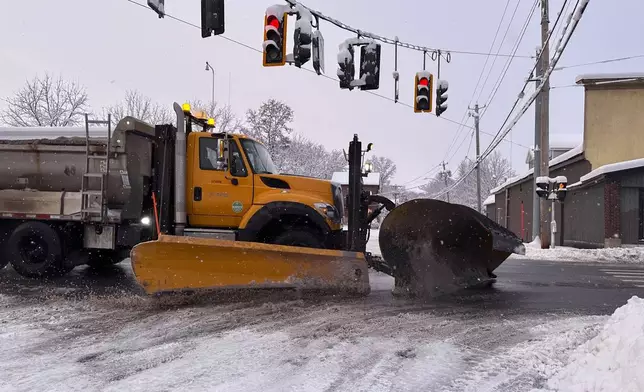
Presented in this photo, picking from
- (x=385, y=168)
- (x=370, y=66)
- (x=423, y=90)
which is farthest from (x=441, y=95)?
(x=385, y=168)

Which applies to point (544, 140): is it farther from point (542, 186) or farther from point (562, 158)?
point (562, 158)

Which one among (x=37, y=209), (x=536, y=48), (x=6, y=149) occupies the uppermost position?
(x=536, y=48)

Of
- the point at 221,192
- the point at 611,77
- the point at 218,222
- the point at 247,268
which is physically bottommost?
the point at 247,268

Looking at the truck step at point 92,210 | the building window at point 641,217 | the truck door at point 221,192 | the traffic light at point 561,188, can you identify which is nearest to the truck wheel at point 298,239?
the truck door at point 221,192

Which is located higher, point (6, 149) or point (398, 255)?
point (6, 149)

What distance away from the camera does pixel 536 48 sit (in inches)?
779

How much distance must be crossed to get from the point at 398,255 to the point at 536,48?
15742 mm

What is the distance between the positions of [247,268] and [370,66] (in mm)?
7483

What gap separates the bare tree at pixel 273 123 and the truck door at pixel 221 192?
113 ft

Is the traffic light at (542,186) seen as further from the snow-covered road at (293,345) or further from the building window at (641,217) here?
the snow-covered road at (293,345)

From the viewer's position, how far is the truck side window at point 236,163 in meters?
7.80

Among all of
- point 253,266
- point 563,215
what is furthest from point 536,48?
point 253,266

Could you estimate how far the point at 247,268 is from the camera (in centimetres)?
673

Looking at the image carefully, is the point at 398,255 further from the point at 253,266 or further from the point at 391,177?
the point at 391,177
